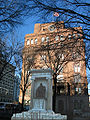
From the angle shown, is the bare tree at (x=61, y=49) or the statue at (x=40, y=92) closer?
the bare tree at (x=61, y=49)

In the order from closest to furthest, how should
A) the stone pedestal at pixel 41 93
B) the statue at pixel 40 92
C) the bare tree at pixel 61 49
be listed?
1. the bare tree at pixel 61 49
2. the stone pedestal at pixel 41 93
3. the statue at pixel 40 92

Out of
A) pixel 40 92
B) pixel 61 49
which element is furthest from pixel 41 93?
pixel 61 49

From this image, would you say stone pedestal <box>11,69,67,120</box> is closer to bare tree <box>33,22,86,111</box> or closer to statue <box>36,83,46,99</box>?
statue <box>36,83,46,99</box>

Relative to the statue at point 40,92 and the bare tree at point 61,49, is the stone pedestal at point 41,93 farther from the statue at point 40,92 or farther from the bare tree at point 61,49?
the bare tree at point 61,49

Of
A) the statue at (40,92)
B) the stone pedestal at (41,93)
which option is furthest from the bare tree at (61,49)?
the statue at (40,92)

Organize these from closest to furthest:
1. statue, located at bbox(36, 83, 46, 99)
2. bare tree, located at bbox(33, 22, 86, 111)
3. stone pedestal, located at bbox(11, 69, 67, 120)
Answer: bare tree, located at bbox(33, 22, 86, 111) < stone pedestal, located at bbox(11, 69, 67, 120) < statue, located at bbox(36, 83, 46, 99)

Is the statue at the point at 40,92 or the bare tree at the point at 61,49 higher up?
the bare tree at the point at 61,49

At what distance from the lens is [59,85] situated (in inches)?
1542

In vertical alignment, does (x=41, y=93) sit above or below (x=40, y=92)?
below

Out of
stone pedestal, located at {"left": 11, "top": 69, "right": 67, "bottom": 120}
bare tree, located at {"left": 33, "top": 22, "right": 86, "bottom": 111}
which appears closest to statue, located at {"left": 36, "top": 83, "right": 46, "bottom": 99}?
stone pedestal, located at {"left": 11, "top": 69, "right": 67, "bottom": 120}

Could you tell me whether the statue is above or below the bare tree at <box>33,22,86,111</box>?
below

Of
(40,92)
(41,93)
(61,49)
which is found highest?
(61,49)

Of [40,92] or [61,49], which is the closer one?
[61,49]

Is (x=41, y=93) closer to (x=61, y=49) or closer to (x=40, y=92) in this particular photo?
(x=40, y=92)
